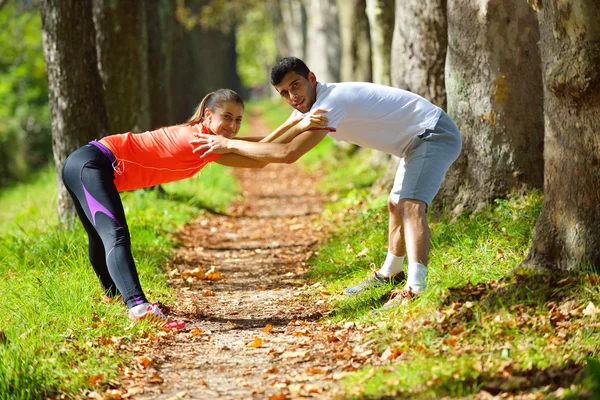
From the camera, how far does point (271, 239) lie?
10.3 m

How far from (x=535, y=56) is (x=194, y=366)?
444cm

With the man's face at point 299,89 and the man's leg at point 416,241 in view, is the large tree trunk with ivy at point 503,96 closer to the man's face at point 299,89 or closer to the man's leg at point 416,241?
the man's leg at point 416,241

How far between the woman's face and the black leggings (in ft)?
2.71

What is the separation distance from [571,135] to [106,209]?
129 inches

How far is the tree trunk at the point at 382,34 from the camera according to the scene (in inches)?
512

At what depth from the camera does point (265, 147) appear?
564 centimetres

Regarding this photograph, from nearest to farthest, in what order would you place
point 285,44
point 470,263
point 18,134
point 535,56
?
point 470,263 → point 535,56 → point 18,134 → point 285,44

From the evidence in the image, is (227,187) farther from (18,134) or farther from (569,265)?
(569,265)

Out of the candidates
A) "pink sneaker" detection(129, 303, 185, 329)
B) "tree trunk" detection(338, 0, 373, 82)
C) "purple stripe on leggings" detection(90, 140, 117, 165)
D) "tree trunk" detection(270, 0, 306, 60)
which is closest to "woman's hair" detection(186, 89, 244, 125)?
"purple stripe on leggings" detection(90, 140, 117, 165)

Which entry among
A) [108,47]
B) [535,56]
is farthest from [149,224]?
[535,56]

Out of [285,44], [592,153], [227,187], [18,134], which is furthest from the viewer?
[285,44]

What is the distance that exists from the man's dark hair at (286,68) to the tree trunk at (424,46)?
4364 mm

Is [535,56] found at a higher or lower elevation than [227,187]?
higher

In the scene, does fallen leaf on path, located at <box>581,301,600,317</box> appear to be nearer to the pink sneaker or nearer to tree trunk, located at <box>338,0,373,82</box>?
the pink sneaker
